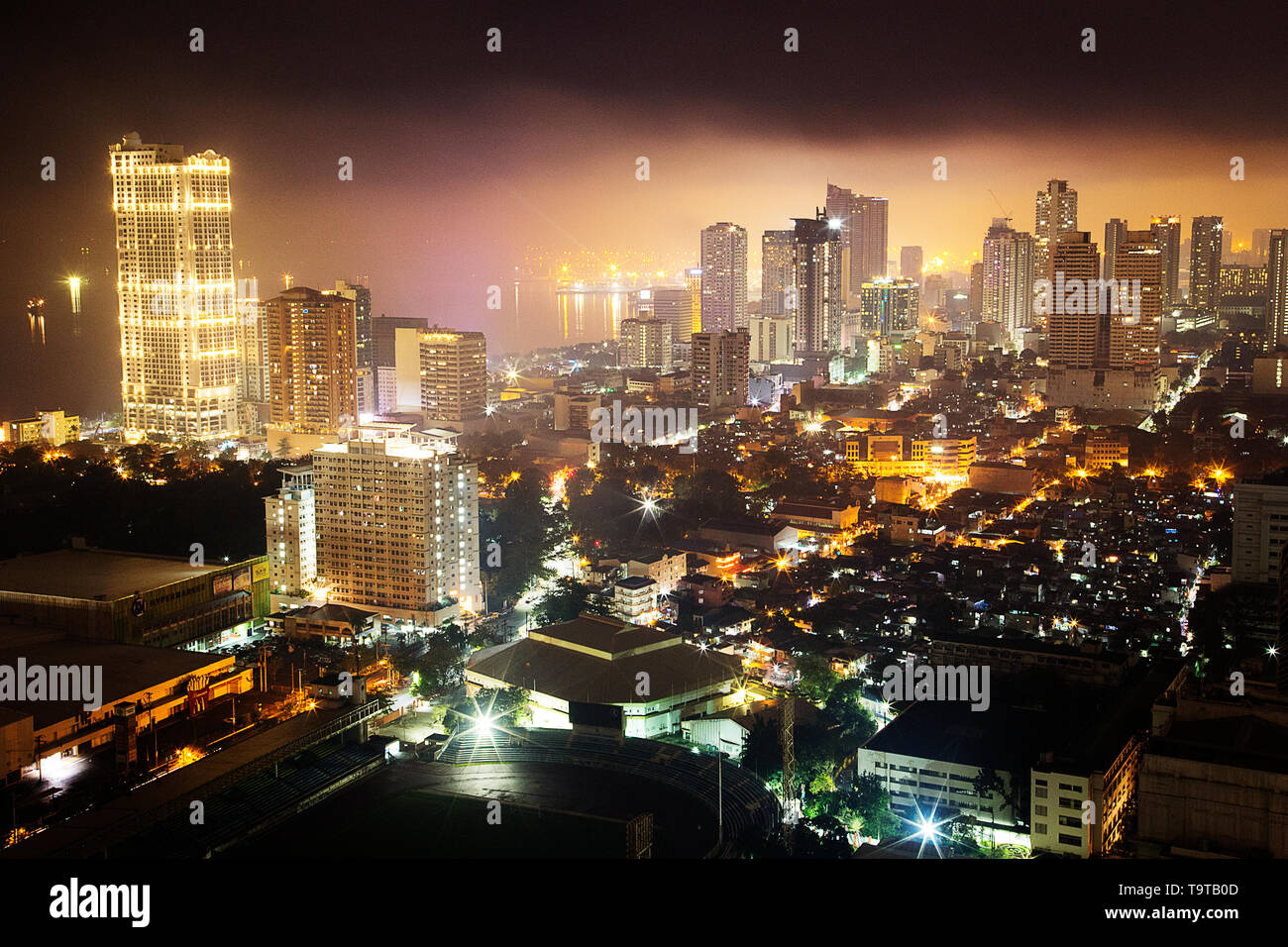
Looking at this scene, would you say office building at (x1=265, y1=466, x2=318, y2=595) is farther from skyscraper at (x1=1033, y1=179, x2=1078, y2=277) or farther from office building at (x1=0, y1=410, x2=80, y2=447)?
skyscraper at (x1=1033, y1=179, x2=1078, y2=277)

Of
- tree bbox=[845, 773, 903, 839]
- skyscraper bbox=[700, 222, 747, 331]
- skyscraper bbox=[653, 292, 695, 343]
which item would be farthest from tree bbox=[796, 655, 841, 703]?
skyscraper bbox=[653, 292, 695, 343]

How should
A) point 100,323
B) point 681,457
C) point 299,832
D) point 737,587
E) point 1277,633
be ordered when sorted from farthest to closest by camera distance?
point 100,323
point 681,457
point 737,587
point 1277,633
point 299,832

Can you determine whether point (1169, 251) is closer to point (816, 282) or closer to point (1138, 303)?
point (1138, 303)

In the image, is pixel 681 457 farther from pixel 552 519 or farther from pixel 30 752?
pixel 30 752

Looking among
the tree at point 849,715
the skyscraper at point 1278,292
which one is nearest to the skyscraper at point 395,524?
the tree at point 849,715
